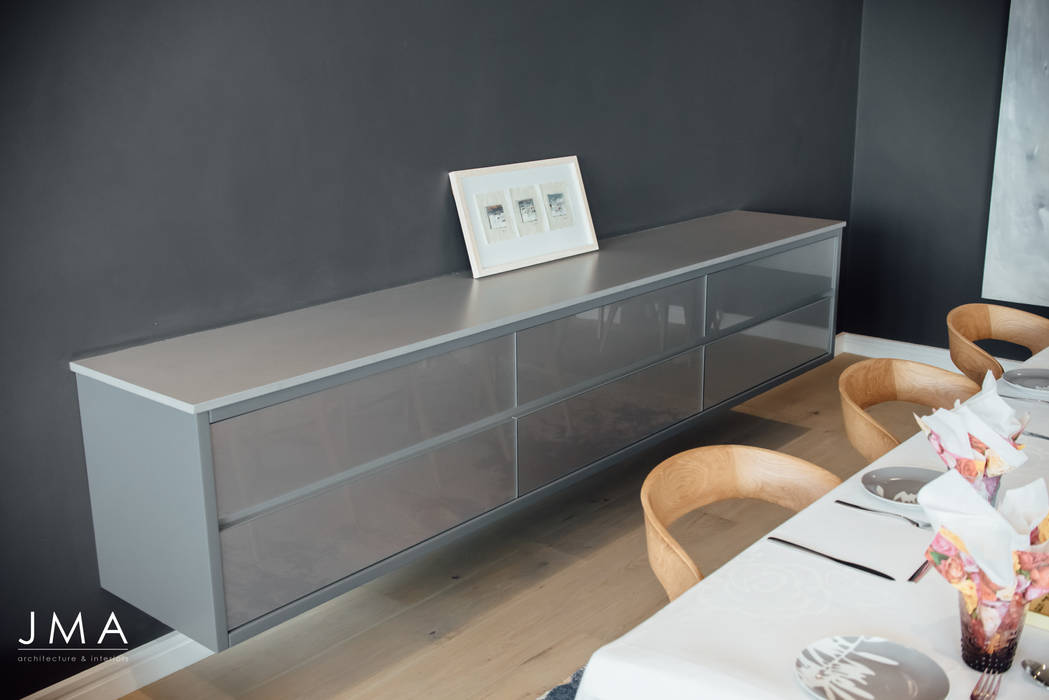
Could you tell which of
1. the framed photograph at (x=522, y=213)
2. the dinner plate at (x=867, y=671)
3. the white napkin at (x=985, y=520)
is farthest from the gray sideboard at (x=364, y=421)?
the white napkin at (x=985, y=520)

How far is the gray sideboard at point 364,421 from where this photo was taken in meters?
2.38

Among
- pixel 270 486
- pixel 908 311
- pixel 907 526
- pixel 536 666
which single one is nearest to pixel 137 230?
pixel 270 486

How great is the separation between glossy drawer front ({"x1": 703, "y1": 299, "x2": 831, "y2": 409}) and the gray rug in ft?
5.11

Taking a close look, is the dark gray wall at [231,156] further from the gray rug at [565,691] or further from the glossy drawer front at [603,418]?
the gray rug at [565,691]

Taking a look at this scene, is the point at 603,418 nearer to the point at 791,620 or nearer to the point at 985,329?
the point at 985,329

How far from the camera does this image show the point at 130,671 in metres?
2.76

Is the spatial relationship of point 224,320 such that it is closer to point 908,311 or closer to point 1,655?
point 1,655

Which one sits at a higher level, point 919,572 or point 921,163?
point 921,163

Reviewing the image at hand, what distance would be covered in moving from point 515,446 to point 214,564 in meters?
1.06

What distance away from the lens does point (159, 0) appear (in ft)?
8.30

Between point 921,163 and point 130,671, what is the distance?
180 inches

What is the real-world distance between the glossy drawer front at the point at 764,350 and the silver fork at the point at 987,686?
2483 millimetres

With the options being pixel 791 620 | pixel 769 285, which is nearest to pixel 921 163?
pixel 769 285

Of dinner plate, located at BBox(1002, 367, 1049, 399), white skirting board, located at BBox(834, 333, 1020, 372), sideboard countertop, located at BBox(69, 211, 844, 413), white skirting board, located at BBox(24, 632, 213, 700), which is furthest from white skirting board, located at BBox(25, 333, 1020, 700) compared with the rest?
white skirting board, located at BBox(834, 333, 1020, 372)
